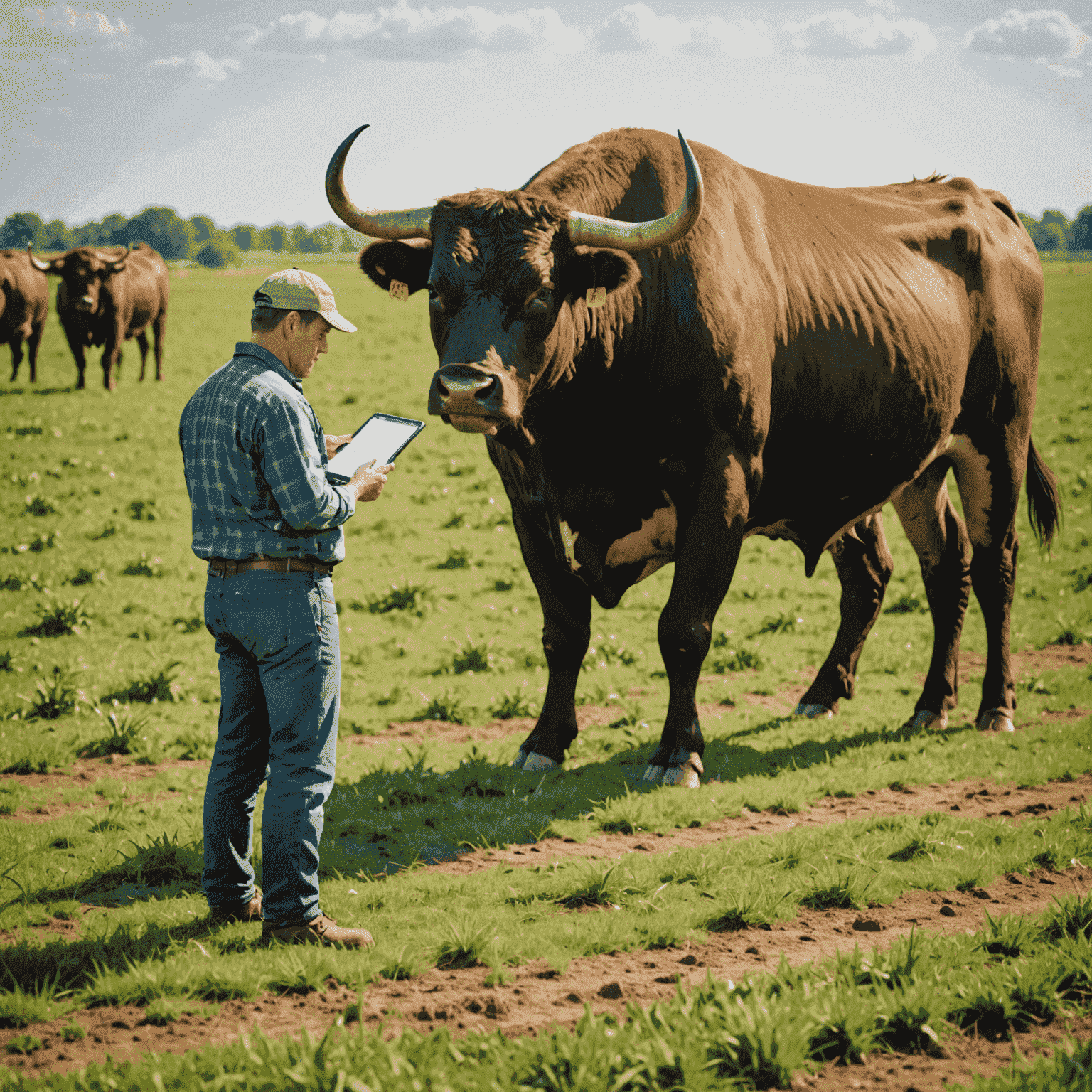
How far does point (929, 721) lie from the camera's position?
8266 mm

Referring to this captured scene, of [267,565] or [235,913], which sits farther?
[235,913]

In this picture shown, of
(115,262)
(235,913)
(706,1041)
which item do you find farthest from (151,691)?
(115,262)

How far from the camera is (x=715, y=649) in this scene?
1024cm

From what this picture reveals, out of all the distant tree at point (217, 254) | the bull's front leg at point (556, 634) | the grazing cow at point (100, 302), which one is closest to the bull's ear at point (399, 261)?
the bull's front leg at point (556, 634)

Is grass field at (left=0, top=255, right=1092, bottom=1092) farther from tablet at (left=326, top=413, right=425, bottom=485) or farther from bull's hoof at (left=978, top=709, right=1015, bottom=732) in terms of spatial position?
tablet at (left=326, top=413, right=425, bottom=485)

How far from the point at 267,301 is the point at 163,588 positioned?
25.3 feet

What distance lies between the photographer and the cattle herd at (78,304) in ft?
74.0

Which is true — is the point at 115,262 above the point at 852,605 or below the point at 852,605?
above

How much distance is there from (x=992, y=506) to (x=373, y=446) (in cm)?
620

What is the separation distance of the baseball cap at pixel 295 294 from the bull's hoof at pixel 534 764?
3696mm

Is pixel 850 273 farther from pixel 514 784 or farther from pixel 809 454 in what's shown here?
pixel 514 784

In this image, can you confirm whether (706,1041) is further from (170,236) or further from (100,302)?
(170,236)

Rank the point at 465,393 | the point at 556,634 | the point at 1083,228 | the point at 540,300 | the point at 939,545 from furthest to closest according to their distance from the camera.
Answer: the point at 1083,228, the point at 939,545, the point at 556,634, the point at 540,300, the point at 465,393

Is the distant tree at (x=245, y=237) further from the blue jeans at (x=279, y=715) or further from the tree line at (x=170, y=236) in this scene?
the blue jeans at (x=279, y=715)
